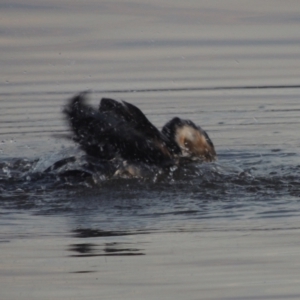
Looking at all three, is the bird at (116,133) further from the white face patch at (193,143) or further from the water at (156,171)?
the white face patch at (193,143)

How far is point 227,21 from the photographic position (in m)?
16.4

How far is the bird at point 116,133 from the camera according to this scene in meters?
8.77

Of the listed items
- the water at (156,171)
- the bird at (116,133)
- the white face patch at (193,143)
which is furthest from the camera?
the white face patch at (193,143)

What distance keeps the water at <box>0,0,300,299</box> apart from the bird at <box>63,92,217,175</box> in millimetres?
151

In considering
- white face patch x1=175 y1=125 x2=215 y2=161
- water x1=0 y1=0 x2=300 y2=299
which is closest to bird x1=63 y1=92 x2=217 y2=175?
water x1=0 y1=0 x2=300 y2=299

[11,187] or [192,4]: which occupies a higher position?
[192,4]

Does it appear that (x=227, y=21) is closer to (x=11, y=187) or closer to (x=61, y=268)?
(x=11, y=187)

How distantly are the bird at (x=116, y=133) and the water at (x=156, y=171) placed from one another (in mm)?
151

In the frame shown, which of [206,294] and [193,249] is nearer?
[206,294]

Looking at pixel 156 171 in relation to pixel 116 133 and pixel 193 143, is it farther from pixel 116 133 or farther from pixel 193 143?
pixel 193 143

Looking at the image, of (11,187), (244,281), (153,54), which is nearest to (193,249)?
(244,281)

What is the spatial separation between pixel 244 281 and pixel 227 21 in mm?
10476

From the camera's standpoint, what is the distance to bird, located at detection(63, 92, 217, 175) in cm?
877

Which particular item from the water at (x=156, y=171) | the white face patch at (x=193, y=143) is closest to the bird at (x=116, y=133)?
the water at (x=156, y=171)
